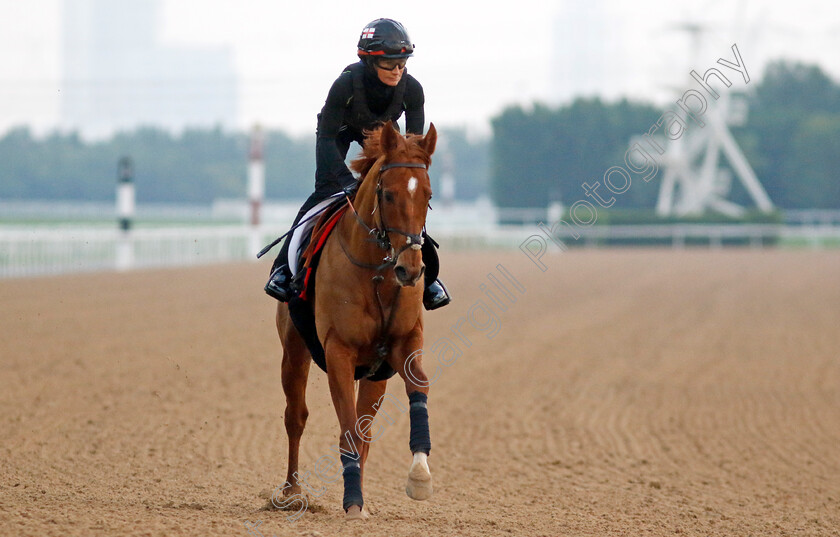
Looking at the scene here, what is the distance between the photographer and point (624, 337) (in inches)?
567

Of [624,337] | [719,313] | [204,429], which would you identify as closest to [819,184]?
[719,313]

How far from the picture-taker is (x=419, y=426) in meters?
4.78

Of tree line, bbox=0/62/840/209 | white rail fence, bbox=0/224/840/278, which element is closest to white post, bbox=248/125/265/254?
white rail fence, bbox=0/224/840/278

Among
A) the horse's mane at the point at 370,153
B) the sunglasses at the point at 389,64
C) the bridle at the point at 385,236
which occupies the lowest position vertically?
the bridle at the point at 385,236

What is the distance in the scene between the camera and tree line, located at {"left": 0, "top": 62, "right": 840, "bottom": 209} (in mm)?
53219

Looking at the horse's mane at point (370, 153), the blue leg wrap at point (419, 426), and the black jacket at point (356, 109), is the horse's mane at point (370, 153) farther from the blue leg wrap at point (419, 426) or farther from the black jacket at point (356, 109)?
the blue leg wrap at point (419, 426)

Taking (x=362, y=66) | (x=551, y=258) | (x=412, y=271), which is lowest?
(x=551, y=258)

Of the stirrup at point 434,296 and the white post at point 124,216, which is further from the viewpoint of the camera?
the white post at point 124,216

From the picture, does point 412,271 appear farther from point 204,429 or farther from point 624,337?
point 624,337

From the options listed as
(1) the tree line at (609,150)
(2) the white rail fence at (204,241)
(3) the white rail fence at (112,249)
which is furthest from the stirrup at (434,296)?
(1) the tree line at (609,150)

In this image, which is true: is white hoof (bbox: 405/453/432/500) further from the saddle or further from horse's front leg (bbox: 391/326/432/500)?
the saddle

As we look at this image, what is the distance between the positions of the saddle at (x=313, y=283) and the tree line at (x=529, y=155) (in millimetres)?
46315

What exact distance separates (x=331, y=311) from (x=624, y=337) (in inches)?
397

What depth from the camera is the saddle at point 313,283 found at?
5.26 m
